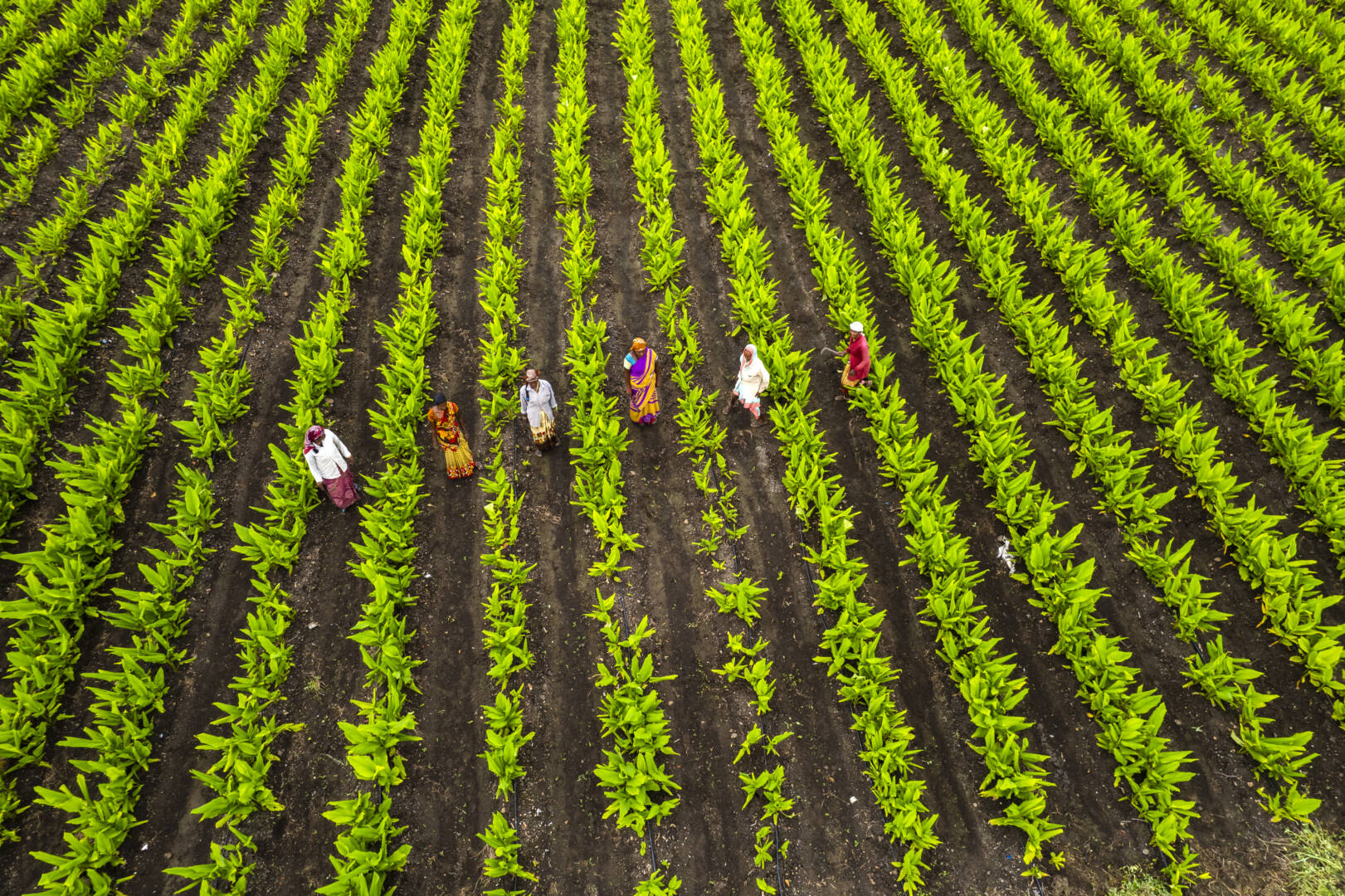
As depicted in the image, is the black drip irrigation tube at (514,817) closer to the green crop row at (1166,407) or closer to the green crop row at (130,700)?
the green crop row at (130,700)

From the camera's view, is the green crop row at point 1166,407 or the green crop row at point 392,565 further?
the green crop row at point 1166,407

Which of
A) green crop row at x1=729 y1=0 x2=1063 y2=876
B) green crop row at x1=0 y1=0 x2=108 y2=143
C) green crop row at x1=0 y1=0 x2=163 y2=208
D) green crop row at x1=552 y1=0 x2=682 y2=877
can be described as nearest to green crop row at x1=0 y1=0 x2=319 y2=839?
green crop row at x1=0 y1=0 x2=163 y2=208

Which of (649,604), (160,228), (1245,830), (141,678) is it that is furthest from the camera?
(160,228)

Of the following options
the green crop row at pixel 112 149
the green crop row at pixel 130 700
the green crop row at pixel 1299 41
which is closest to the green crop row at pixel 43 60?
the green crop row at pixel 112 149

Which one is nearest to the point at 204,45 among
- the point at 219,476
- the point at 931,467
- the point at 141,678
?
the point at 219,476

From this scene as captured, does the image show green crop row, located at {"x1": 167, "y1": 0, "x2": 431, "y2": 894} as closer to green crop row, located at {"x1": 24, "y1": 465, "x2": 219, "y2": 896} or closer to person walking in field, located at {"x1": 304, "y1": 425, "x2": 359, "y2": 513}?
person walking in field, located at {"x1": 304, "y1": 425, "x2": 359, "y2": 513}

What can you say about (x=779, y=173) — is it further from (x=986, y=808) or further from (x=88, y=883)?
(x=88, y=883)
